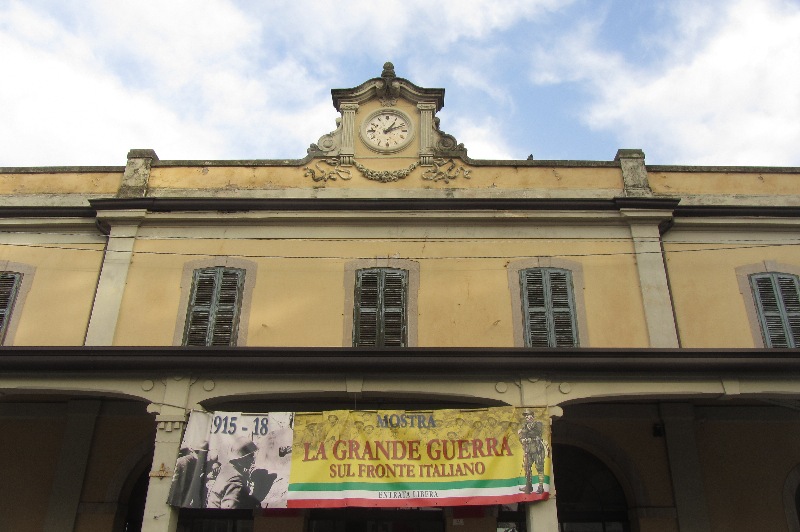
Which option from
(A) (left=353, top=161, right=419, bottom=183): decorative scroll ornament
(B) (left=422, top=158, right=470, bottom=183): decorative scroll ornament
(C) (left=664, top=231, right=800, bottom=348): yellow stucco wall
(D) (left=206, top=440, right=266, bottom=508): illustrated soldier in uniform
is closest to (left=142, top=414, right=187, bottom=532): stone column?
(D) (left=206, top=440, right=266, bottom=508): illustrated soldier in uniform

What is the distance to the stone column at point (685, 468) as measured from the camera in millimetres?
9938

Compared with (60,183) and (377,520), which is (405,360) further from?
(60,183)

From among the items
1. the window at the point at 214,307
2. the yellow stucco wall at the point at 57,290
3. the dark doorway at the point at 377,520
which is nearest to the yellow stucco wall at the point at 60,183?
the yellow stucco wall at the point at 57,290

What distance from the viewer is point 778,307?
1120 centimetres

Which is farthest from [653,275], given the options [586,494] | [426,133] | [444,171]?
[426,133]

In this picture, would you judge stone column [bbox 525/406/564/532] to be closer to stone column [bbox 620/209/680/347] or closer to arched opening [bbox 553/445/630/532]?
arched opening [bbox 553/445/630/532]

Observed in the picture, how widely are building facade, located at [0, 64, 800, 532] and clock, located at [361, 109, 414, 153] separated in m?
0.04

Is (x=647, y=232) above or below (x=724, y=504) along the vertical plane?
above

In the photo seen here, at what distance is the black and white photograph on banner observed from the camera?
8281 millimetres

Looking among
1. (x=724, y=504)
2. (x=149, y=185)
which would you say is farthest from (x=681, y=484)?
(x=149, y=185)

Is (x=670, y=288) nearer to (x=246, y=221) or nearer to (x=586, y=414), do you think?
(x=586, y=414)

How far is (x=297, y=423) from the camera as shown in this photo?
8.66 meters

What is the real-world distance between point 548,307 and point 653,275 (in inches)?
73.9

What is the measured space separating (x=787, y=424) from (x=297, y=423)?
7642 millimetres
